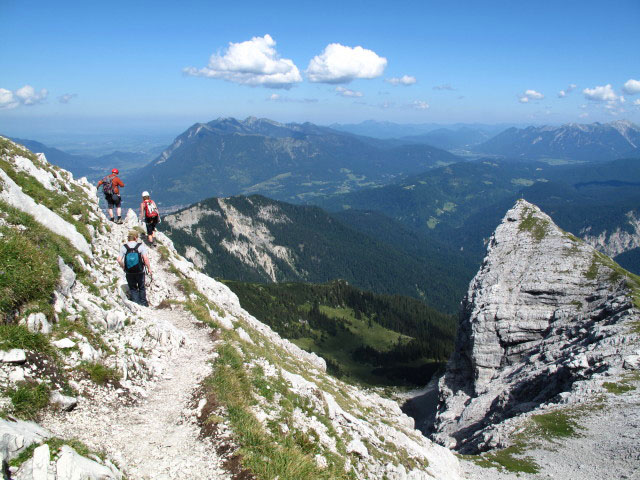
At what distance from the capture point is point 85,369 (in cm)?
1248

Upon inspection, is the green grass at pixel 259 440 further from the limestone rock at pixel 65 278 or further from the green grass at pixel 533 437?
the green grass at pixel 533 437

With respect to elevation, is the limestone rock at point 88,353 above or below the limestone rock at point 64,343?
below

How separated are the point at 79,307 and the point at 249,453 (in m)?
9.28

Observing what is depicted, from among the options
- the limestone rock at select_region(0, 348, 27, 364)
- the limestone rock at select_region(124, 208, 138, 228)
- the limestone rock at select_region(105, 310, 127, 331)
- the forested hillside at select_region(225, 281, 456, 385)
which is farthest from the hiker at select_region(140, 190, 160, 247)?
the forested hillside at select_region(225, 281, 456, 385)

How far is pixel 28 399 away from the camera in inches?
387

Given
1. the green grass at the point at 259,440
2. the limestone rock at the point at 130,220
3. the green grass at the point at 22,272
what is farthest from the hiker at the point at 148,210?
the green grass at the point at 259,440

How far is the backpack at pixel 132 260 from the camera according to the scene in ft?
63.0

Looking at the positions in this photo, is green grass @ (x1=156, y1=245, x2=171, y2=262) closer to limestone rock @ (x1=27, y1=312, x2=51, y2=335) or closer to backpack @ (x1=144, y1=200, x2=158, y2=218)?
backpack @ (x1=144, y1=200, x2=158, y2=218)

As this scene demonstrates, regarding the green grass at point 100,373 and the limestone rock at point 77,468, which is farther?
the green grass at point 100,373

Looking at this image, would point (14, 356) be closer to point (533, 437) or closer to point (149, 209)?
point (149, 209)

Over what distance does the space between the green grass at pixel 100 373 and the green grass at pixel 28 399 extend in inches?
78.1

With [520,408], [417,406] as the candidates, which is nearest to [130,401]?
[520,408]

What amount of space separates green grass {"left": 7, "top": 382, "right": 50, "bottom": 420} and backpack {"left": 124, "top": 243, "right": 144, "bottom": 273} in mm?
9433

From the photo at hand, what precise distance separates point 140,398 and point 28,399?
159 inches
